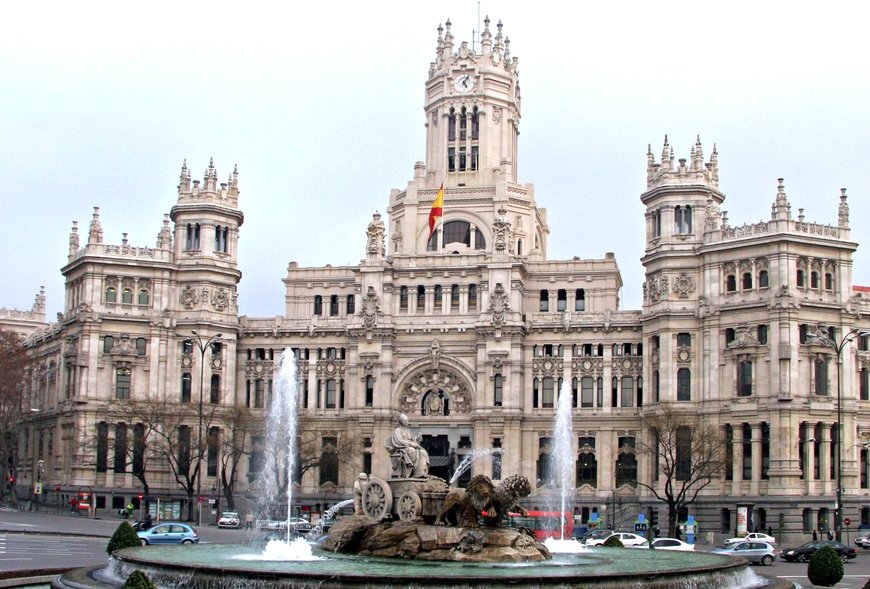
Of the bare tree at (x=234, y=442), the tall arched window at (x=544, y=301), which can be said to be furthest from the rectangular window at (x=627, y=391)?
the bare tree at (x=234, y=442)

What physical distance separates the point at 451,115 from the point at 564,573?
94.1 metres

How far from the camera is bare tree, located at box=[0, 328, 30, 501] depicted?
117m

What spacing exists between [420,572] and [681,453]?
2633 inches

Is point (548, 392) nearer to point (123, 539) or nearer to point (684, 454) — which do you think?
point (684, 454)

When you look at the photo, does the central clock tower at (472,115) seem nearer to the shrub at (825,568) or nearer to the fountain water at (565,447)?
the fountain water at (565,447)

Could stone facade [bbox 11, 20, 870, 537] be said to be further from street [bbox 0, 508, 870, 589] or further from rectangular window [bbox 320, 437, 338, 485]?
street [bbox 0, 508, 870, 589]

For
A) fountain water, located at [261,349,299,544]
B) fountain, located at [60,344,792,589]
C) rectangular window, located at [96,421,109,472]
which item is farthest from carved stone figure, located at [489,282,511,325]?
fountain, located at [60,344,792,589]

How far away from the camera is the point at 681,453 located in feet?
325

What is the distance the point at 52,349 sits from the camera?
12125 cm

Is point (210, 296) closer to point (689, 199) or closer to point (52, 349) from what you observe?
point (52, 349)

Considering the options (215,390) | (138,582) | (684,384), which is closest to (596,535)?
(684,384)

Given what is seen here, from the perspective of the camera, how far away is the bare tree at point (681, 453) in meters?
94.9

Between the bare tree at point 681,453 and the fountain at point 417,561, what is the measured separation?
46093 mm

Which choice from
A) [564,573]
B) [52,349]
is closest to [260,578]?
[564,573]
